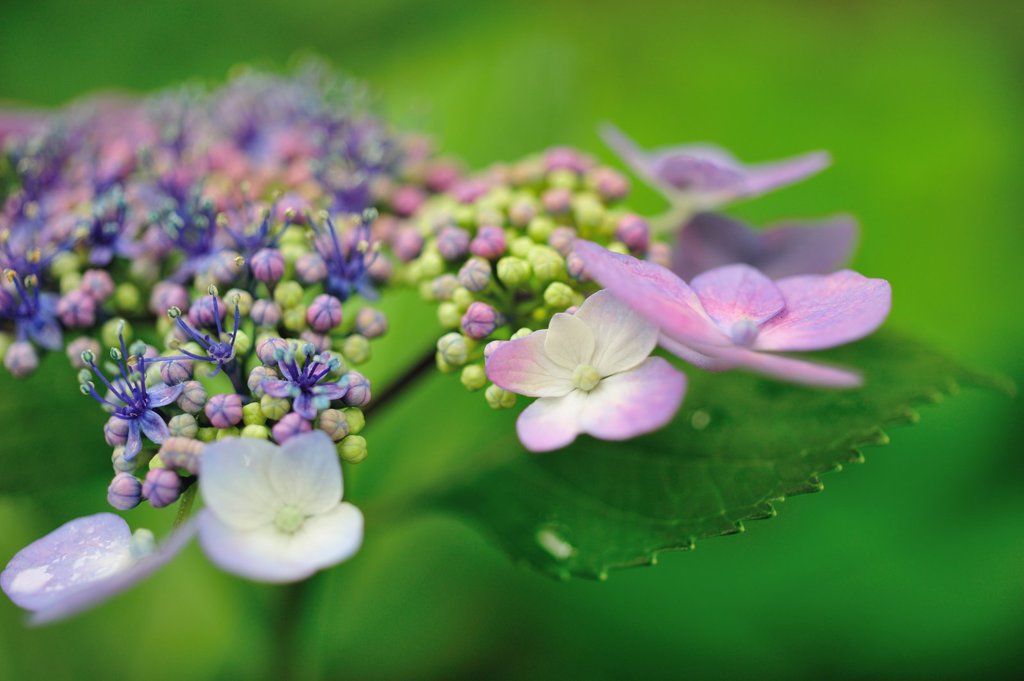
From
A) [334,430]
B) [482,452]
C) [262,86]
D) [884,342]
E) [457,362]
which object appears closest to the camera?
[334,430]

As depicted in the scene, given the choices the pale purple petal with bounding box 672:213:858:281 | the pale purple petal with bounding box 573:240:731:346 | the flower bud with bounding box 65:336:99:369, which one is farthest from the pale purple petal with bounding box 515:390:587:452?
the flower bud with bounding box 65:336:99:369

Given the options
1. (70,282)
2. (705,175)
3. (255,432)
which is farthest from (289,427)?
(705,175)

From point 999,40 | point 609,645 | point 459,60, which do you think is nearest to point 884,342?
point 609,645

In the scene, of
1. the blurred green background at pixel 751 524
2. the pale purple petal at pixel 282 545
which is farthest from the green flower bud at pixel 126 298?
the pale purple petal at pixel 282 545

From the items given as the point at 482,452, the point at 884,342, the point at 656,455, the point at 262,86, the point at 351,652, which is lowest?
the point at 351,652

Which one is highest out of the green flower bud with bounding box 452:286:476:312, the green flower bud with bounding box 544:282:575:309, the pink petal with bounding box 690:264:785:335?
the pink petal with bounding box 690:264:785:335

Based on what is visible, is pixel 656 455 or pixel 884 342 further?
pixel 884 342

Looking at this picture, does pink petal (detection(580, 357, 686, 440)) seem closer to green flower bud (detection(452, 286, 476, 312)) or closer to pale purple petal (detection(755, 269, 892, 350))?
pale purple petal (detection(755, 269, 892, 350))

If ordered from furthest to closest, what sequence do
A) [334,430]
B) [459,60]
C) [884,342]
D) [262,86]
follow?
[459,60] → [262,86] → [884,342] → [334,430]

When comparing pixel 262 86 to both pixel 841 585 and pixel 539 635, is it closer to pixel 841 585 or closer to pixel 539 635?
pixel 539 635
